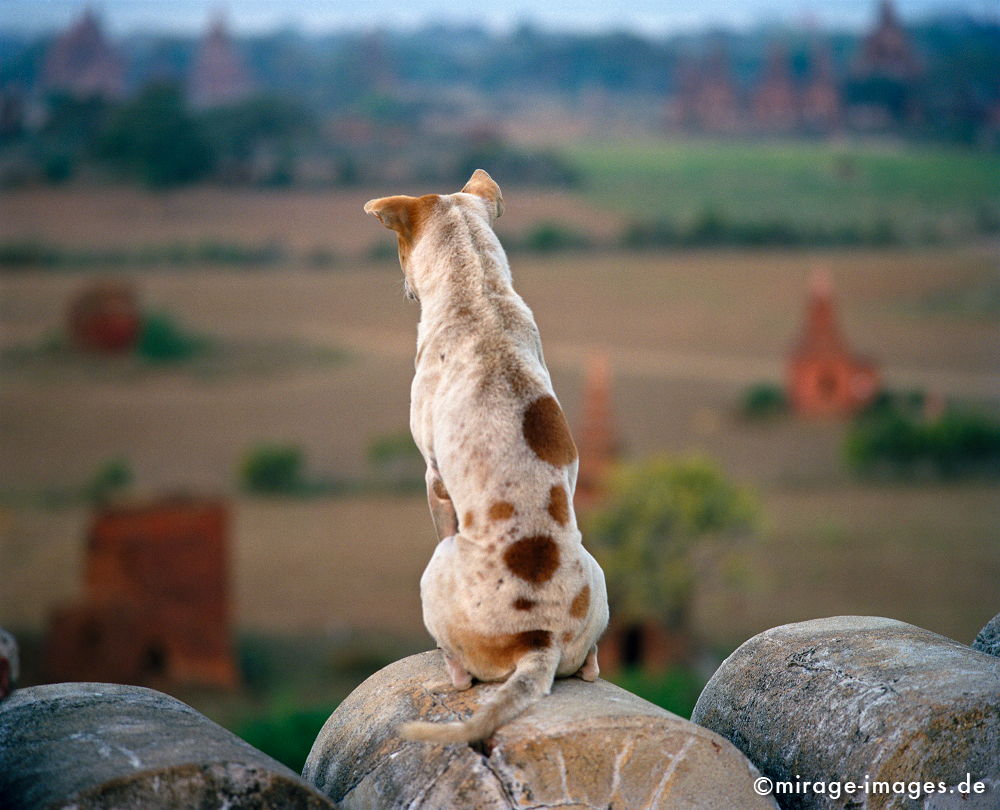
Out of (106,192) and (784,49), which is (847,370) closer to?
(784,49)

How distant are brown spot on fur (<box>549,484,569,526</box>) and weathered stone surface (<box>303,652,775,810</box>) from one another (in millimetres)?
480

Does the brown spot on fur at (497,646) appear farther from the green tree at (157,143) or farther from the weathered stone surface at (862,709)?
the green tree at (157,143)

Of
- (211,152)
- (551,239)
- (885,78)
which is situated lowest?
(551,239)

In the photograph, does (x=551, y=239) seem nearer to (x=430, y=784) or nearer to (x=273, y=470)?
(x=273, y=470)

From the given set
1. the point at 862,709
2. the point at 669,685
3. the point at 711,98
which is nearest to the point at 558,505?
the point at 862,709

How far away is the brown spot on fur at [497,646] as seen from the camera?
3648mm

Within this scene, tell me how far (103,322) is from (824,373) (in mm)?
18932

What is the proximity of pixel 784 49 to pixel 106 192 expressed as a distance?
64.5 ft

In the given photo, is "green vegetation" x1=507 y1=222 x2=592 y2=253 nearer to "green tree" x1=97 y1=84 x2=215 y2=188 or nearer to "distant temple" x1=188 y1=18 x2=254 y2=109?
"green tree" x1=97 y1=84 x2=215 y2=188

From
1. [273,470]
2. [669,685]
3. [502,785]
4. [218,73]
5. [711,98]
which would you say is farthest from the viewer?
[711,98]

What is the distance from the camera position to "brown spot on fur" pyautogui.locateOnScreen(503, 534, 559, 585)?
11.7ft

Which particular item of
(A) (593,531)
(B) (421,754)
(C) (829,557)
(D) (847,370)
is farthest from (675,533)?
(B) (421,754)

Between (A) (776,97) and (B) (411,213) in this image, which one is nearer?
(B) (411,213)

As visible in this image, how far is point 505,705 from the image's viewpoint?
3531 millimetres
